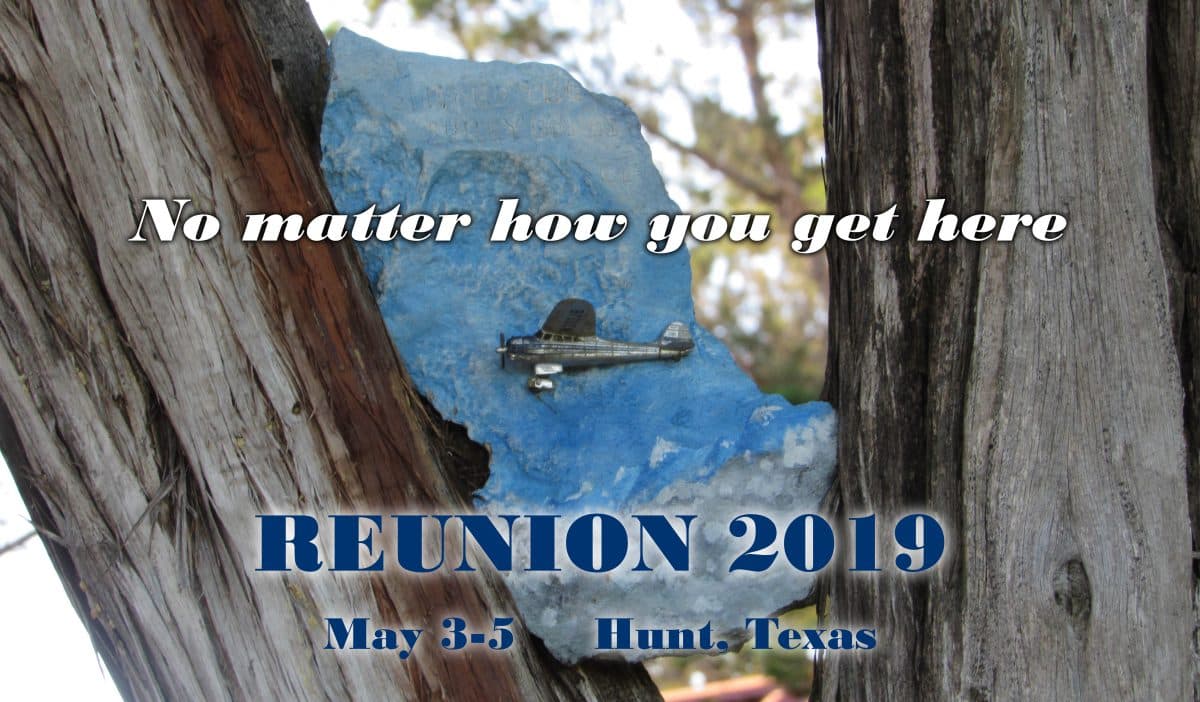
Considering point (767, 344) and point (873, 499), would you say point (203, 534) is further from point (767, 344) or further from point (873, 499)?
point (767, 344)

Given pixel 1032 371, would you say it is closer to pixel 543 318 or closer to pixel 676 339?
pixel 676 339

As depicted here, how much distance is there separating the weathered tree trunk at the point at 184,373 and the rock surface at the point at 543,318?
0.25 metres

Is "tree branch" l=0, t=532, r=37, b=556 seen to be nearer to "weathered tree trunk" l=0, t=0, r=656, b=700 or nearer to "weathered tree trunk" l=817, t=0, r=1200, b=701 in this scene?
"weathered tree trunk" l=0, t=0, r=656, b=700

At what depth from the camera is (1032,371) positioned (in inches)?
68.2

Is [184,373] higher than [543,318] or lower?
lower

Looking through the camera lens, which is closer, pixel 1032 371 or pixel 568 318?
pixel 1032 371

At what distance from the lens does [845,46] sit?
1896 mm

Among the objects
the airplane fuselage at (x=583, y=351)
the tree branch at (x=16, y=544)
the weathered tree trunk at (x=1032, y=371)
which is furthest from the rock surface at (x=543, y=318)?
the tree branch at (x=16, y=544)

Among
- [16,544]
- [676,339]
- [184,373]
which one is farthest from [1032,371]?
[16,544]

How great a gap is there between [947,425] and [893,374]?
12 centimetres

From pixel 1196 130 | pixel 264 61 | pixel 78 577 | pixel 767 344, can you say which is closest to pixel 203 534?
pixel 78 577

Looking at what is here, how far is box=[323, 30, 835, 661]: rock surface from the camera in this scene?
191cm

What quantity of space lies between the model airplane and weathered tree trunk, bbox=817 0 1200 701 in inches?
18.3

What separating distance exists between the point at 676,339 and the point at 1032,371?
0.63 m
